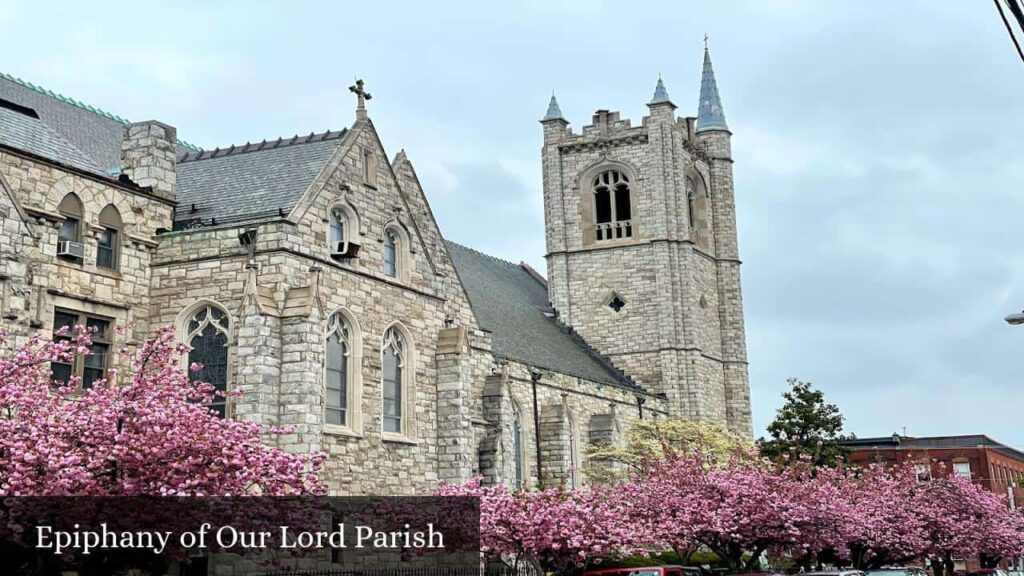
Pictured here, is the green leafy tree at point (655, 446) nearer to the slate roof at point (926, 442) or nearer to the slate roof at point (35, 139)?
the slate roof at point (35, 139)

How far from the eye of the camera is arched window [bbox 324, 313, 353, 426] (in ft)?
86.3

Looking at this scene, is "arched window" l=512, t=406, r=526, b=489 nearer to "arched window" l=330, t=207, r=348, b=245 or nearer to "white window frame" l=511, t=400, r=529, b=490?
"white window frame" l=511, t=400, r=529, b=490

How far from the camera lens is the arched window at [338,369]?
1036 inches

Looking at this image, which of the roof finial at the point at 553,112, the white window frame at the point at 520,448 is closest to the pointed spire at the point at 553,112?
the roof finial at the point at 553,112

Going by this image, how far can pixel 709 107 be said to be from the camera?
67.5 metres

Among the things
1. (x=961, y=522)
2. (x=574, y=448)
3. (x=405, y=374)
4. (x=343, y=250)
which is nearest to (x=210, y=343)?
(x=343, y=250)

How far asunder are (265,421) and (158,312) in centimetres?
390

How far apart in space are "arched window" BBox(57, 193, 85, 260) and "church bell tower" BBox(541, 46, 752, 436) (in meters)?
37.5

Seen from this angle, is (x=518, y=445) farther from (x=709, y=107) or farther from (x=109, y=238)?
(x=709, y=107)

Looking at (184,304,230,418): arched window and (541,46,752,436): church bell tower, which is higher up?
(541,46,752,436): church bell tower

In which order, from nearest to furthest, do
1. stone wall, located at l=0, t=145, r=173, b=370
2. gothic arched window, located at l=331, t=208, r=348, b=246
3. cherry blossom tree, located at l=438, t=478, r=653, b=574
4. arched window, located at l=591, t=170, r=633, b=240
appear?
stone wall, located at l=0, t=145, r=173, b=370
cherry blossom tree, located at l=438, t=478, r=653, b=574
gothic arched window, located at l=331, t=208, r=348, b=246
arched window, located at l=591, t=170, r=633, b=240

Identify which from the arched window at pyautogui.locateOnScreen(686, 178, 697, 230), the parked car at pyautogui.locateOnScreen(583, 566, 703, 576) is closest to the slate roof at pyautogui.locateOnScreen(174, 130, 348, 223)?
the parked car at pyautogui.locateOnScreen(583, 566, 703, 576)

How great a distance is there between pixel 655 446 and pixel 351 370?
23.5 m

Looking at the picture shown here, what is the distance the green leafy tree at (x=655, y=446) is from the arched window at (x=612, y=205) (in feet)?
38.7
